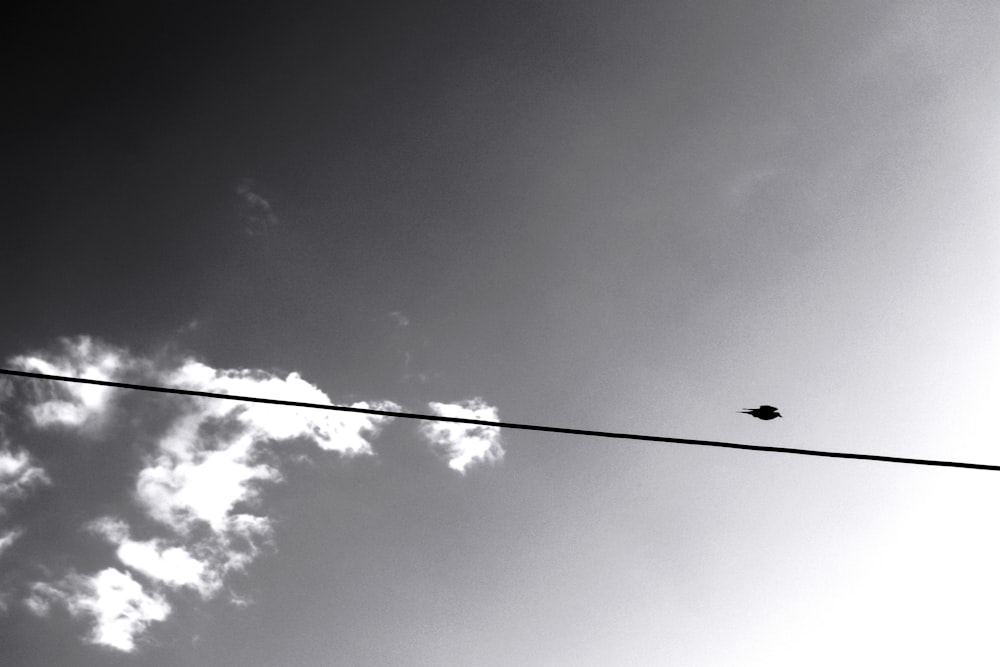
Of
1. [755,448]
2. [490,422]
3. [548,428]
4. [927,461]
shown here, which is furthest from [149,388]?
[927,461]

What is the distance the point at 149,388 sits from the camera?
5.88m

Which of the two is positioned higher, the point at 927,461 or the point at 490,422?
the point at 490,422

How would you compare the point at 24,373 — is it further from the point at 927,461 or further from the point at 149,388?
the point at 927,461

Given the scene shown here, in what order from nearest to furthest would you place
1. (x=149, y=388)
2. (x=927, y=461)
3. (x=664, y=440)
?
(x=927, y=461), (x=664, y=440), (x=149, y=388)

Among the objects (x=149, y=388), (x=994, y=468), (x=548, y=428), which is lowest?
(x=994, y=468)

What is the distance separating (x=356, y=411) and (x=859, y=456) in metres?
4.86

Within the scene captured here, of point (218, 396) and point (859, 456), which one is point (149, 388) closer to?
point (218, 396)

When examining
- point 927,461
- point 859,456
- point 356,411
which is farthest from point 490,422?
point 927,461

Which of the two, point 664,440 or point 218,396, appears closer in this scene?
point 664,440

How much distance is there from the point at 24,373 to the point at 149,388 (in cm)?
141

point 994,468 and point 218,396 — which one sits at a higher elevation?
point 218,396

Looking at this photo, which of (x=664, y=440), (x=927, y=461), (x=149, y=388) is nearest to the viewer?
(x=927, y=461)

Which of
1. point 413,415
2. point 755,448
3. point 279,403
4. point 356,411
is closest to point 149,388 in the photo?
point 279,403

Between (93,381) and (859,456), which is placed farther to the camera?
(93,381)
